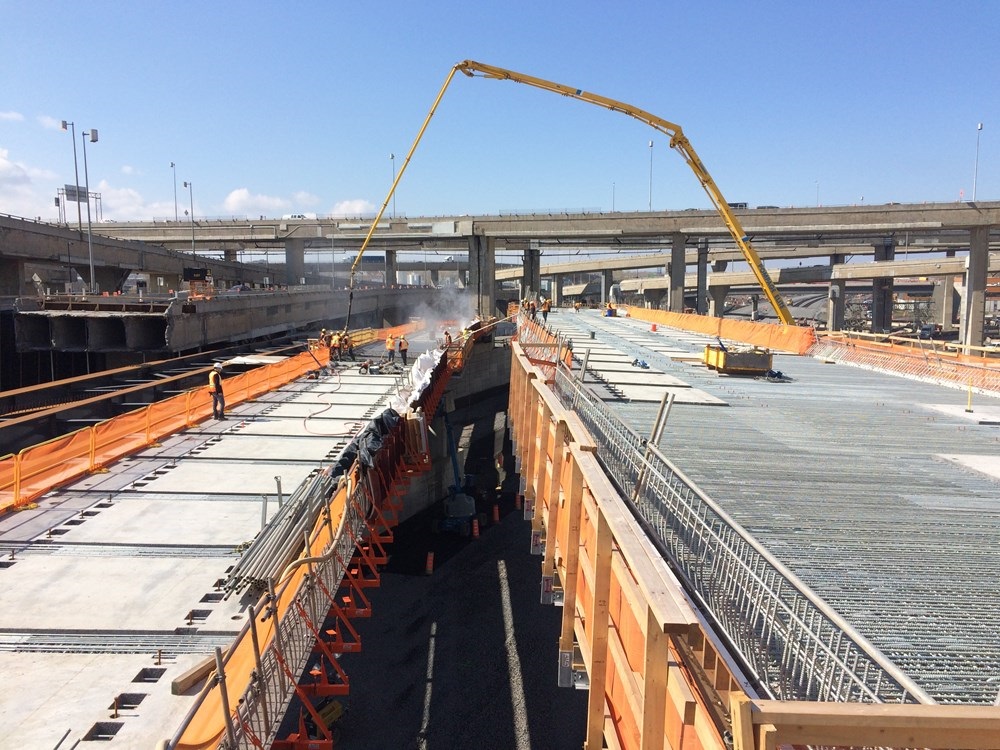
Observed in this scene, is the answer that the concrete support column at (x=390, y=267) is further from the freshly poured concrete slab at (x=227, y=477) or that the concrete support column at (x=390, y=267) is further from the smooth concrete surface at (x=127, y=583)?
the freshly poured concrete slab at (x=227, y=477)

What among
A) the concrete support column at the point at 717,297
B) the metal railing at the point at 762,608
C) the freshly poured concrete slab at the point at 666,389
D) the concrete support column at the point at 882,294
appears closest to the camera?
the metal railing at the point at 762,608

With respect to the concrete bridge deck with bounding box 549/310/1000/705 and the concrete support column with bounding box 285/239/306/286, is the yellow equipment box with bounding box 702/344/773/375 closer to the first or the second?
the concrete bridge deck with bounding box 549/310/1000/705

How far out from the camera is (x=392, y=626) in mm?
18875

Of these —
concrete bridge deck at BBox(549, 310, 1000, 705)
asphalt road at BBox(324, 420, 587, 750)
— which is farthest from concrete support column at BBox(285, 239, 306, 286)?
concrete bridge deck at BBox(549, 310, 1000, 705)

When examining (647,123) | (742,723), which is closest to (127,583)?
(742,723)

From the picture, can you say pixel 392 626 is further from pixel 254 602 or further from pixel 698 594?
pixel 698 594

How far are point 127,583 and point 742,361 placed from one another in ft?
54.6

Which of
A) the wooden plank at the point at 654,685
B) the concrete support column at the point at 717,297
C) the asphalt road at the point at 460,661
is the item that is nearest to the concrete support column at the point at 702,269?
the concrete support column at the point at 717,297

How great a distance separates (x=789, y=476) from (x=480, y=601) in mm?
13927

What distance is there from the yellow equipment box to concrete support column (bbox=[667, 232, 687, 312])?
3856 cm

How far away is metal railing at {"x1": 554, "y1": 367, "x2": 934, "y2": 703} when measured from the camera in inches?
140

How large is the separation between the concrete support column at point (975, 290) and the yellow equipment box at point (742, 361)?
3710cm

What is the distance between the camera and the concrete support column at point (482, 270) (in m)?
58.0

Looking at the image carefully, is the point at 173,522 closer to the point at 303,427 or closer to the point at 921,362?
the point at 303,427
